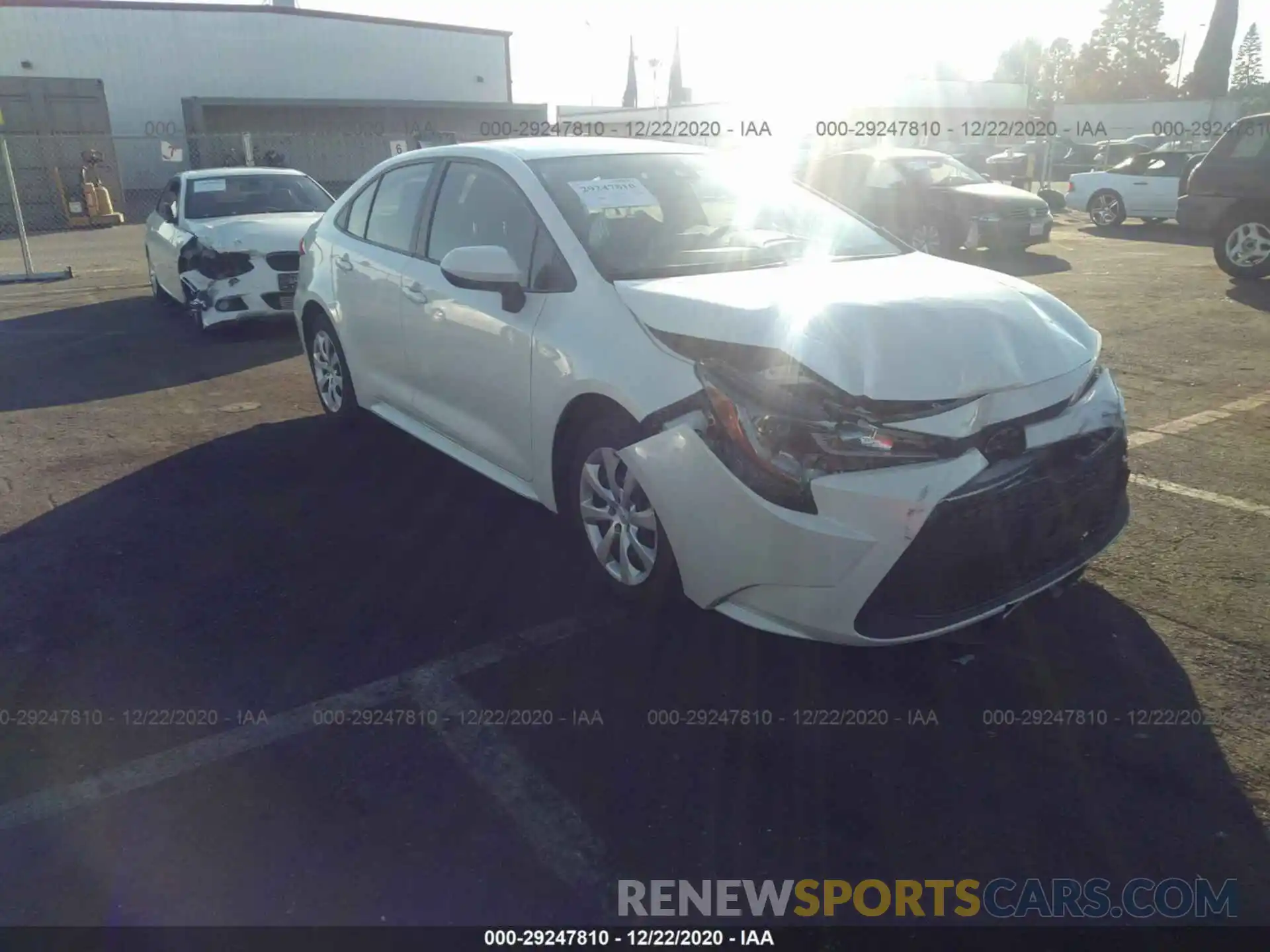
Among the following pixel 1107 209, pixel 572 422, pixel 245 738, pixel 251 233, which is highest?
pixel 572 422

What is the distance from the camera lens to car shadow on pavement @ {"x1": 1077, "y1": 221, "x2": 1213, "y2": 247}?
16000 millimetres

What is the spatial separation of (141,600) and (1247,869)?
12.8 ft

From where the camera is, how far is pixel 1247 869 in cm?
248

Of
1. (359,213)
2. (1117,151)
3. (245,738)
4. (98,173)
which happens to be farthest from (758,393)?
(1117,151)

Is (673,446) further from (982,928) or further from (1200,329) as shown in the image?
(1200,329)

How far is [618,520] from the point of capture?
3.67 m

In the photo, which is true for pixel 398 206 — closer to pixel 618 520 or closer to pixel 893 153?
pixel 618 520

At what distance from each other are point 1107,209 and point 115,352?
17.1 m

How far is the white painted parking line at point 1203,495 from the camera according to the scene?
4.60 metres

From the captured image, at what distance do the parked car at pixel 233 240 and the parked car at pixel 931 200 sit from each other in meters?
7.77

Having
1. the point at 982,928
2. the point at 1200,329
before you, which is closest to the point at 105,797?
the point at 982,928

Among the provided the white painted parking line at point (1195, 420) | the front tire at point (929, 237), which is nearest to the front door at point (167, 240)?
the white painted parking line at point (1195, 420)

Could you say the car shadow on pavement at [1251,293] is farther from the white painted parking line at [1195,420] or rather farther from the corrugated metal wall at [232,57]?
the corrugated metal wall at [232,57]

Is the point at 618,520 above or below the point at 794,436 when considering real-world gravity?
below
